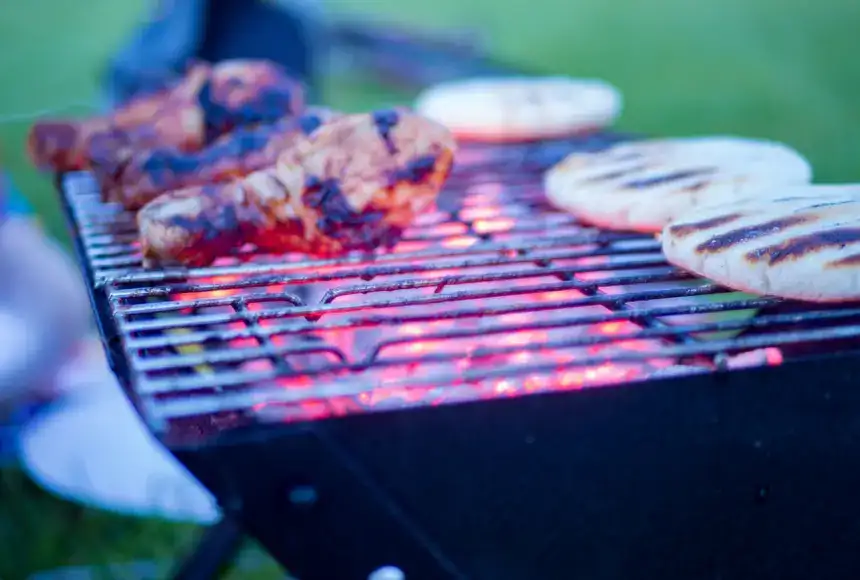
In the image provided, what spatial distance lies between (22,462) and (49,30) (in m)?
11.8

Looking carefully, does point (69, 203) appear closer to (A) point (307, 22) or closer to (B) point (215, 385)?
(B) point (215, 385)

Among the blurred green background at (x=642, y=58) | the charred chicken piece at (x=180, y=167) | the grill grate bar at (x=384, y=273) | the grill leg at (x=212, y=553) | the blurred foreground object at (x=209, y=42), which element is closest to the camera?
the grill grate bar at (x=384, y=273)

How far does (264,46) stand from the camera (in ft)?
16.9

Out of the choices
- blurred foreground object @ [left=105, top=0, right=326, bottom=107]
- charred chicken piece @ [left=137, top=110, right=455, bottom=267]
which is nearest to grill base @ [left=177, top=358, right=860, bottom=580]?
charred chicken piece @ [left=137, top=110, right=455, bottom=267]

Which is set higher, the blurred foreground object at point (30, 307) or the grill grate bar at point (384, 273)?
the grill grate bar at point (384, 273)

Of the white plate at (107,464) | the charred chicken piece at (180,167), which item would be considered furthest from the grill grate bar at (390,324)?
the white plate at (107,464)

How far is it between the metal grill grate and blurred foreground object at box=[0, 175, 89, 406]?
1.70 metres

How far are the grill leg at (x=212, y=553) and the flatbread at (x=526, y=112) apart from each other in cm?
152

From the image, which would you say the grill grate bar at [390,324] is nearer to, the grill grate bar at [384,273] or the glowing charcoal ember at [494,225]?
the grill grate bar at [384,273]

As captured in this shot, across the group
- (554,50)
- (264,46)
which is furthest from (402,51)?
(264,46)

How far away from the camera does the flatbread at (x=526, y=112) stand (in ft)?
9.70

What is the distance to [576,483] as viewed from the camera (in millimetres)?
1363

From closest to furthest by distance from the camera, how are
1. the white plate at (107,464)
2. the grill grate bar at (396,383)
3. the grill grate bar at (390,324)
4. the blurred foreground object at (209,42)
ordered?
the grill grate bar at (396,383)
the grill grate bar at (390,324)
the white plate at (107,464)
the blurred foreground object at (209,42)

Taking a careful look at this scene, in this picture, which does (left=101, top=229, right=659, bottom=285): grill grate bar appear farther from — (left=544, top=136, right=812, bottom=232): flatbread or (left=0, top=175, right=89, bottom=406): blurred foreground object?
(left=0, top=175, right=89, bottom=406): blurred foreground object
